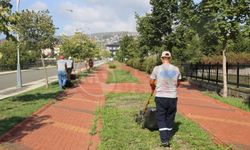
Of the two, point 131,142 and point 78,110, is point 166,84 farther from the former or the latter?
point 78,110

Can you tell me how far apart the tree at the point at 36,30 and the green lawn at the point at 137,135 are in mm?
9623

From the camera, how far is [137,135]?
895cm

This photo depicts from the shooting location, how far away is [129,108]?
1339cm

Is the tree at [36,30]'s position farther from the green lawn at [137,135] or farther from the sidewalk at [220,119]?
the green lawn at [137,135]

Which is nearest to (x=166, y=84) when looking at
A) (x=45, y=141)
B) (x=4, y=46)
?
(x=45, y=141)

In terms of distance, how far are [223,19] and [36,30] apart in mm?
9461

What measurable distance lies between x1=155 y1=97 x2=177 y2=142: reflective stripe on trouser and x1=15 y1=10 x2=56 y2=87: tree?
13517 millimetres

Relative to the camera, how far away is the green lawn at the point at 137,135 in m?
8.02

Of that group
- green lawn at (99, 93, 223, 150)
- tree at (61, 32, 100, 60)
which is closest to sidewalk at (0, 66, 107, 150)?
green lawn at (99, 93, 223, 150)

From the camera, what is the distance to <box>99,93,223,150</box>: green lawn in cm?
802

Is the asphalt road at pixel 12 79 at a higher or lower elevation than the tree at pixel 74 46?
lower

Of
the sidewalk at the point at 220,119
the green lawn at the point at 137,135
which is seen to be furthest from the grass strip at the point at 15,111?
the sidewalk at the point at 220,119

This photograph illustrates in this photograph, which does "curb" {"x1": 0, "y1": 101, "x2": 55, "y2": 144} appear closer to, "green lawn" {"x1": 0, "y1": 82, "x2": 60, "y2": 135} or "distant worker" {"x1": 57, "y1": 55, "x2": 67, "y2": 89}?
"green lawn" {"x1": 0, "y1": 82, "x2": 60, "y2": 135}

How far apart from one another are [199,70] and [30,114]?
14.6 m
